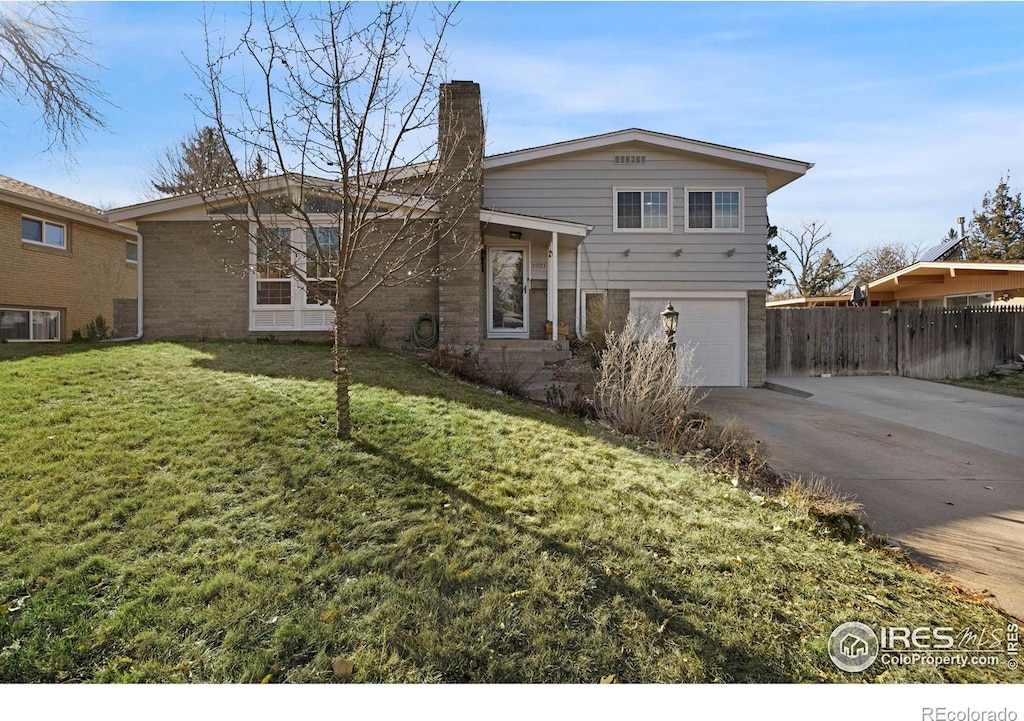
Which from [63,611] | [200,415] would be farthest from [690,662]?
[200,415]

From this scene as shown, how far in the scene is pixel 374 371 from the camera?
317 inches

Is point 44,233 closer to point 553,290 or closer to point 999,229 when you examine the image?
point 553,290

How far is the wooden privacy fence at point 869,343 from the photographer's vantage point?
1373 cm

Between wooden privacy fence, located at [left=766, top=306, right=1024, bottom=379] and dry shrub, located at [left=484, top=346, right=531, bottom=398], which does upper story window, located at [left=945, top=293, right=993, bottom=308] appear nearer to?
wooden privacy fence, located at [left=766, top=306, right=1024, bottom=379]

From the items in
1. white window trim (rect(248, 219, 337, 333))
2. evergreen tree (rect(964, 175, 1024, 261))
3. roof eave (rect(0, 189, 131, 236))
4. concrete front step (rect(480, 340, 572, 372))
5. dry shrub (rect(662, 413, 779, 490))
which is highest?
evergreen tree (rect(964, 175, 1024, 261))

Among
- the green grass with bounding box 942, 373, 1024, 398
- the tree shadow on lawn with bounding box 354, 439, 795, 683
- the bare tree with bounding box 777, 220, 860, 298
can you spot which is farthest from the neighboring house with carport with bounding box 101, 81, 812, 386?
the bare tree with bounding box 777, 220, 860, 298

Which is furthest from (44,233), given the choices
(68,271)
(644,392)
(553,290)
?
(644,392)

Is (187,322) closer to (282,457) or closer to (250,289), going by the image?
(250,289)

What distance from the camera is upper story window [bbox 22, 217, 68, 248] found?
47.8ft

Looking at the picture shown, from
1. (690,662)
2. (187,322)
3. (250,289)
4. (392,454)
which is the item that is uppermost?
(250,289)

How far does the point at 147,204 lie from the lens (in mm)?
10625

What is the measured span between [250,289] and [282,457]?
790 centimetres

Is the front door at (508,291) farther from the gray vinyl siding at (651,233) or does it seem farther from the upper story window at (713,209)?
the upper story window at (713,209)

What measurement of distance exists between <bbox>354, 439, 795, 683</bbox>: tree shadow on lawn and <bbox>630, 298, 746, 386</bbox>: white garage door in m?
9.89
